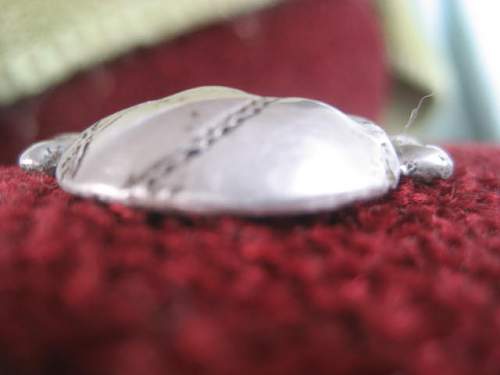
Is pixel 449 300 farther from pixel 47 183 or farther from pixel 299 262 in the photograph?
pixel 47 183

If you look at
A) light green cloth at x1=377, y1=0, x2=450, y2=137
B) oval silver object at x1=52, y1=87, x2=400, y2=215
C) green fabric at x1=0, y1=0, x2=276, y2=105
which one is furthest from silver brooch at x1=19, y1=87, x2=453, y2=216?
light green cloth at x1=377, y1=0, x2=450, y2=137

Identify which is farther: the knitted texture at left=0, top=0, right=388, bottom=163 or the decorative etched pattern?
the knitted texture at left=0, top=0, right=388, bottom=163

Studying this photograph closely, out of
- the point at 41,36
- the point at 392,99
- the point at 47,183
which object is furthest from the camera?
the point at 392,99

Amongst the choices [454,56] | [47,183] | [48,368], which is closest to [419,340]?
[48,368]

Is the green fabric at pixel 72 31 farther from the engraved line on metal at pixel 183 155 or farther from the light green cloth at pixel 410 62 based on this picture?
the light green cloth at pixel 410 62

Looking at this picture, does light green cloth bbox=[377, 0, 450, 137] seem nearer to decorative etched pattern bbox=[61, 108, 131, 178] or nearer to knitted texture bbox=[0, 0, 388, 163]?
knitted texture bbox=[0, 0, 388, 163]

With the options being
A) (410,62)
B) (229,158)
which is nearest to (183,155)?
(229,158)
